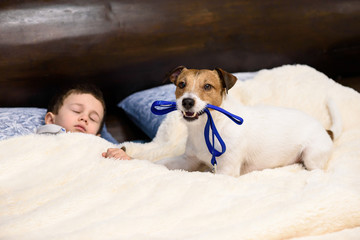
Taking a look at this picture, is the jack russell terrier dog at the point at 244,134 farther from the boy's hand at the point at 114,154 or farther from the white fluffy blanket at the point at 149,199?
the boy's hand at the point at 114,154

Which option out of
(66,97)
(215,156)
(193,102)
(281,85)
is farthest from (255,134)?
(66,97)

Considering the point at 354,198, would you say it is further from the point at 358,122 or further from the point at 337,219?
the point at 358,122

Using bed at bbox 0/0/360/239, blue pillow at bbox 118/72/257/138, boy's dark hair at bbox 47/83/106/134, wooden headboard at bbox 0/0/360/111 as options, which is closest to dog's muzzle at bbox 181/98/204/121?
bed at bbox 0/0/360/239

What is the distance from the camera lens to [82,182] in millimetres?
1339

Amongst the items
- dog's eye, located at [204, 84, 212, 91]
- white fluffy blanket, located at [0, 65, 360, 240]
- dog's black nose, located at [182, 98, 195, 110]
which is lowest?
white fluffy blanket, located at [0, 65, 360, 240]

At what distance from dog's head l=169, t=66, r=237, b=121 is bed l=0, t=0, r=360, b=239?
0.86 feet

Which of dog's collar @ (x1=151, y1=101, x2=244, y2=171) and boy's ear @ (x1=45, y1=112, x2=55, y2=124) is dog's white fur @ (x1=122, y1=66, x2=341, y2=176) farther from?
boy's ear @ (x1=45, y1=112, x2=55, y2=124)

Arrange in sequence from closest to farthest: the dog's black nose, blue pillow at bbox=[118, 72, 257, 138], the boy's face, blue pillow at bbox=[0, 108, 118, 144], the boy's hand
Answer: the dog's black nose
the boy's hand
blue pillow at bbox=[0, 108, 118, 144]
the boy's face
blue pillow at bbox=[118, 72, 257, 138]

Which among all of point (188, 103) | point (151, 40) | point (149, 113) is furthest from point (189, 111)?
point (151, 40)

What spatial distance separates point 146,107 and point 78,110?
42 centimetres

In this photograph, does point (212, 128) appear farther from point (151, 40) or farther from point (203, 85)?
point (151, 40)

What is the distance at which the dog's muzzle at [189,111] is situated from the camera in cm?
142

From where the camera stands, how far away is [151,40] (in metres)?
2.47

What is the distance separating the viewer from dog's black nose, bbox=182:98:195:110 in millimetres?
1416
